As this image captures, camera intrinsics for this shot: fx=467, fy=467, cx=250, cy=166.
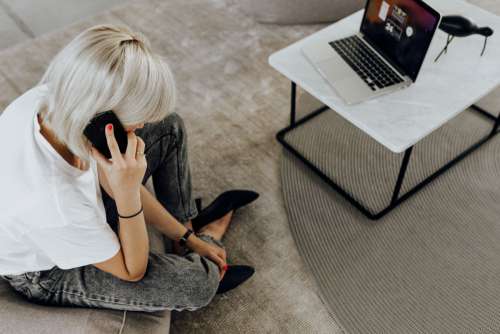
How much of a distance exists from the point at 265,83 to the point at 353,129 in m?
0.49

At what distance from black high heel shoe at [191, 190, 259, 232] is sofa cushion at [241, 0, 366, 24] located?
3.79ft

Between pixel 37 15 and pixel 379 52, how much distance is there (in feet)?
6.69

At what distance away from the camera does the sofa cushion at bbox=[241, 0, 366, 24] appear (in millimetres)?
2344

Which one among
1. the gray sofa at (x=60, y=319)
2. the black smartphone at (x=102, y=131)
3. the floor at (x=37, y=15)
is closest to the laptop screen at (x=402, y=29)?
the black smartphone at (x=102, y=131)

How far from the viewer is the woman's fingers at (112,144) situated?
0.89m

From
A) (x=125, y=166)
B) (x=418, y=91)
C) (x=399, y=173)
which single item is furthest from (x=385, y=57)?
(x=125, y=166)

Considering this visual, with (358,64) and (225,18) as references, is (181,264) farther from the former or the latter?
(225,18)

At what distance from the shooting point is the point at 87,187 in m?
0.95

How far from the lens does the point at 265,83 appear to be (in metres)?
2.14

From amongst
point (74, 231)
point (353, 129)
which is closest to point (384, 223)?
point (353, 129)

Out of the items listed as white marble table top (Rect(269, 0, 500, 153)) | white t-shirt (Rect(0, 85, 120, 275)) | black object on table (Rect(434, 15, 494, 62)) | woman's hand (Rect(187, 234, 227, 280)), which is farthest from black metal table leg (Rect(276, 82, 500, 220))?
white t-shirt (Rect(0, 85, 120, 275))

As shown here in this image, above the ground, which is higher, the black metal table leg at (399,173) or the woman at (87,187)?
the woman at (87,187)

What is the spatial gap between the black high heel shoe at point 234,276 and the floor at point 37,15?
5.99 ft

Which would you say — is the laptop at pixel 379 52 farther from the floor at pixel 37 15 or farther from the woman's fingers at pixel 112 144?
the floor at pixel 37 15
